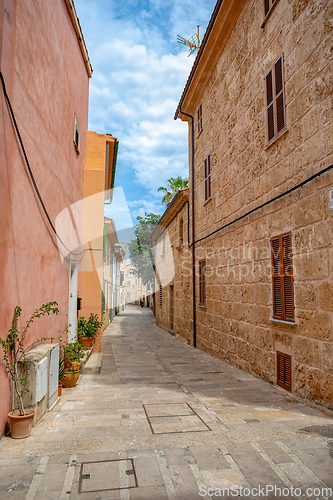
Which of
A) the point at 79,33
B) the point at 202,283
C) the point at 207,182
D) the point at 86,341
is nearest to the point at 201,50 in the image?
the point at 79,33

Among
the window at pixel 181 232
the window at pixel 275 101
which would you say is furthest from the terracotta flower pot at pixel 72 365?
the window at pixel 181 232

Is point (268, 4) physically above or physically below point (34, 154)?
above

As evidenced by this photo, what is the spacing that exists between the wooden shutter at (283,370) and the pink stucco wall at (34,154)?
12.3 ft

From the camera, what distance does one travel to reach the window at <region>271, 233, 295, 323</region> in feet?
18.5

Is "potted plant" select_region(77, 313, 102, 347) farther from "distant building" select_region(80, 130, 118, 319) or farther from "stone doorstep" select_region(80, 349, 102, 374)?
"stone doorstep" select_region(80, 349, 102, 374)

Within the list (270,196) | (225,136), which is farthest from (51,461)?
(225,136)

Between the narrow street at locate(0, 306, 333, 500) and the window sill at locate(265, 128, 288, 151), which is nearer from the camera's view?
the narrow street at locate(0, 306, 333, 500)

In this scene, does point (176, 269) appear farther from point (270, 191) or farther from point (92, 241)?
point (270, 191)

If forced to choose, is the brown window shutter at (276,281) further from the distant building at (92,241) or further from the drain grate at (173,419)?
the distant building at (92,241)

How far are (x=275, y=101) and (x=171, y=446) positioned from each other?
17.9 ft

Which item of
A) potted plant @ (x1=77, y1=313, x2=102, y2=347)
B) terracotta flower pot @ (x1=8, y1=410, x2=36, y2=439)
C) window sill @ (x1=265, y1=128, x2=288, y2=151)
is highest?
window sill @ (x1=265, y1=128, x2=288, y2=151)

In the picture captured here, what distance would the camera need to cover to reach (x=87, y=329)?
29.8ft

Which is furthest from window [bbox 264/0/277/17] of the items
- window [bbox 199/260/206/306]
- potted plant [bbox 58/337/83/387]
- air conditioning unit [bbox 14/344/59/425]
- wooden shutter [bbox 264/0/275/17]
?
potted plant [bbox 58/337/83/387]

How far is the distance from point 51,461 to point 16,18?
15.1 ft
